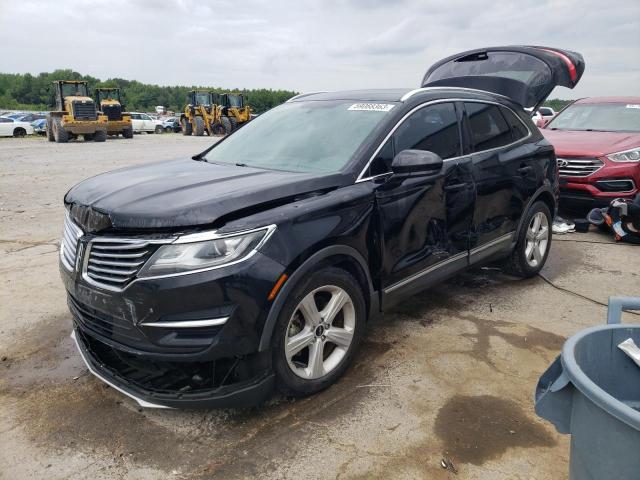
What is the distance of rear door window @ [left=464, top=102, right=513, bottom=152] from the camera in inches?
164

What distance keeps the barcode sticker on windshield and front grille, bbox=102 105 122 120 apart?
28.0 meters

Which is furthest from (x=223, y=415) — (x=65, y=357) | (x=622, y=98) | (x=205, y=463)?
(x=622, y=98)

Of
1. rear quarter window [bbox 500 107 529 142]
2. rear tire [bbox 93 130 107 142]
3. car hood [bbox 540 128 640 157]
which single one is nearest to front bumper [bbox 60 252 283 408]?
rear quarter window [bbox 500 107 529 142]

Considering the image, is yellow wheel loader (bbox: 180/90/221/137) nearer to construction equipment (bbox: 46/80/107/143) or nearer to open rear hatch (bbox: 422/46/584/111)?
construction equipment (bbox: 46/80/107/143)

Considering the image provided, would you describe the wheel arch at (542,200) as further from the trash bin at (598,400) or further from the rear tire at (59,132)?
the rear tire at (59,132)

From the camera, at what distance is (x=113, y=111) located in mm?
28688

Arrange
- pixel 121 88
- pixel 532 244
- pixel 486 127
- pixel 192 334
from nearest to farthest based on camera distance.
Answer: pixel 192 334
pixel 486 127
pixel 532 244
pixel 121 88

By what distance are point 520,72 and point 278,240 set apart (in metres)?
4.10

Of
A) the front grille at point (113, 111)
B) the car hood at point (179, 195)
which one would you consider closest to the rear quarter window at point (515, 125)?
the car hood at point (179, 195)

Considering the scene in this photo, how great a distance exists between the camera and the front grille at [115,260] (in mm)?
2480

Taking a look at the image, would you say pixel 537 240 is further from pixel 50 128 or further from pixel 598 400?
pixel 50 128

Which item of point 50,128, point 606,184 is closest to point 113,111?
point 50,128

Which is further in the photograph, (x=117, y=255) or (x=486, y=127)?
(x=486, y=127)

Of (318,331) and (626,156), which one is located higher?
(626,156)
